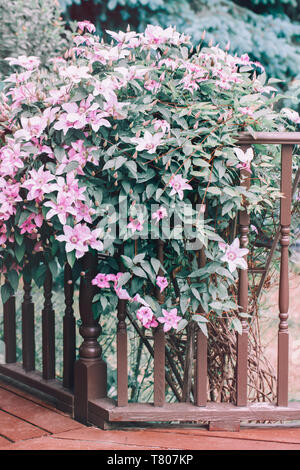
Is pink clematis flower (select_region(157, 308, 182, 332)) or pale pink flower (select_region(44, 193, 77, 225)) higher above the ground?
pale pink flower (select_region(44, 193, 77, 225))

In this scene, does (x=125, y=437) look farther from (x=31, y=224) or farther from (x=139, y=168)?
(x=139, y=168)

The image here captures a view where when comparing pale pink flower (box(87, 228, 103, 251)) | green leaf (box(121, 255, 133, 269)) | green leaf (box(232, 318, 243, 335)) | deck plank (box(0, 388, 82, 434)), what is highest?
pale pink flower (box(87, 228, 103, 251))

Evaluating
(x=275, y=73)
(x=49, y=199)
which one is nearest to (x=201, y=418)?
(x=49, y=199)

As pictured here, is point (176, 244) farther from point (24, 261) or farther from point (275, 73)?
point (275, 73)

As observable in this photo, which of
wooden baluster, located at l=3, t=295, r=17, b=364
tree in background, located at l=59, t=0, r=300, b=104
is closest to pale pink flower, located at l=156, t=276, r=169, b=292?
wooden baluster, located at l=3, t=295, r=17, b=364

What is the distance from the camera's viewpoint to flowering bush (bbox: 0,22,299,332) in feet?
6.18

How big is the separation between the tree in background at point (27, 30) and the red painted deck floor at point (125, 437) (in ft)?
8.38

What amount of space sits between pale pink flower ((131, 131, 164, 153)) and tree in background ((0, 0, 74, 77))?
2.36m

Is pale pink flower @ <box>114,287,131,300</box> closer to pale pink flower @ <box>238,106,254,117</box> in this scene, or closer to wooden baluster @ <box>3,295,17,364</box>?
pale pink flower @ <box>238,106,254,117</box>

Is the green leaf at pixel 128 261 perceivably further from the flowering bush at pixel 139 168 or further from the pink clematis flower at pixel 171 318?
the pink clematis flower at pixel 171 318

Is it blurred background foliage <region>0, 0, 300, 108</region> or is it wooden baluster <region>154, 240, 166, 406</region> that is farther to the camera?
blurred background foliage <region>0, 0, 300, 108</region>

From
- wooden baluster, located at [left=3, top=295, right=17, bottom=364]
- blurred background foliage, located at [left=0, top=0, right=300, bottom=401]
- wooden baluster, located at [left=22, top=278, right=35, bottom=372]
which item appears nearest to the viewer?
wooden baluster, located at [left=22, top=278, right=35, bottom=372]

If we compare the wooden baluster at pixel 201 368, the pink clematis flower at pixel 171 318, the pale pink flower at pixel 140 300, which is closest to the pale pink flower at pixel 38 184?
the pale pink flower at pixel 140 300

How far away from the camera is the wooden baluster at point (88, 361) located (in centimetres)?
215
